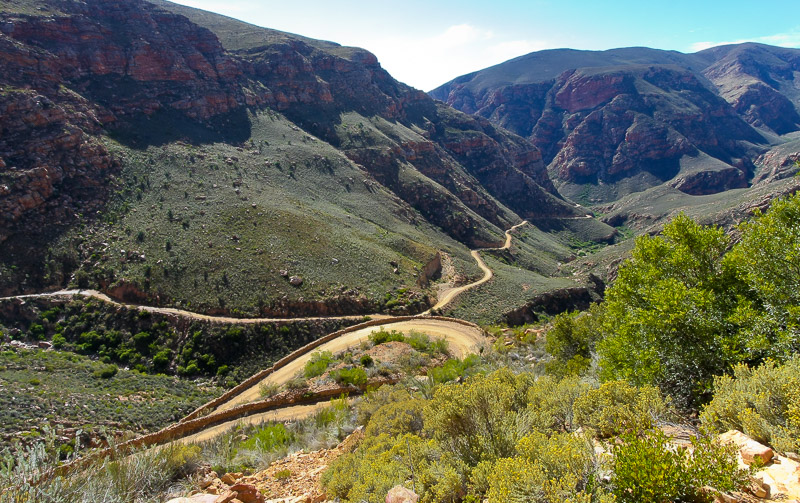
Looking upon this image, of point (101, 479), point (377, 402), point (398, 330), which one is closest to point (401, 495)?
point (101, 479)

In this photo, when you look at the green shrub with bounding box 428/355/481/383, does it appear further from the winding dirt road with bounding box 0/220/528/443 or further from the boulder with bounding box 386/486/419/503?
the boulder with bounding box 386/486/419/503

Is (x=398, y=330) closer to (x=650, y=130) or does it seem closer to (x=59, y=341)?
(x=59, y=341)

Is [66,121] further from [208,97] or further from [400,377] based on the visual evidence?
[400,377]

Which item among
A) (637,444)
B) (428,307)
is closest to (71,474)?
(637,444)

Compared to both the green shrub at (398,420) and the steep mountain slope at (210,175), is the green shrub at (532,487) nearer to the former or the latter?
the green shrub at (398,420)

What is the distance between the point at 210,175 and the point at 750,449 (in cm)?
5661

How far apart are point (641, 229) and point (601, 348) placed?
325ft

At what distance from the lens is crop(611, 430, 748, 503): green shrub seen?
14.9ft

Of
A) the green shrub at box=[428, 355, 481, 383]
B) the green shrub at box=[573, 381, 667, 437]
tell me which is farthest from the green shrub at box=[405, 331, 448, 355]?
the green shrub at box=[573, 381, 667, 437]

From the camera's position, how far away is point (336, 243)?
4478 centimetres

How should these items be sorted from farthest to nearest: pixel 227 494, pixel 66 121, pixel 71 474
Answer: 1. pixel 66 121
2. pixel 71 474
3. pixel 227 494

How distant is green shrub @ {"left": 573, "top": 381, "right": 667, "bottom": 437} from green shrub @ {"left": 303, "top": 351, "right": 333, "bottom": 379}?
2048cm

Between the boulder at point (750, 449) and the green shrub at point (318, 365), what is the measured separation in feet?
73.6

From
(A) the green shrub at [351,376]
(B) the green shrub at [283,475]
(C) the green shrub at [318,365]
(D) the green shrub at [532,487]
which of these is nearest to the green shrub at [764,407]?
(D) the green shrub at [532,487]
